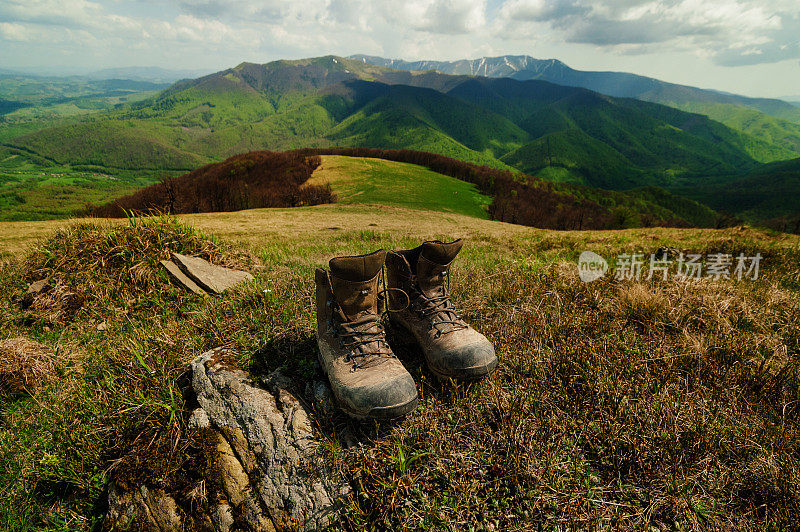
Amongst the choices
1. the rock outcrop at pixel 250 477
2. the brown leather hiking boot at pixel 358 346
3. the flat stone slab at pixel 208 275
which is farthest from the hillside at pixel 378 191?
the brown leather hiking boot at pixel 358 346

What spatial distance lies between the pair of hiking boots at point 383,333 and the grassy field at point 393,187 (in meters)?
57.8

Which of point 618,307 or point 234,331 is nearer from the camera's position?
point 234,331

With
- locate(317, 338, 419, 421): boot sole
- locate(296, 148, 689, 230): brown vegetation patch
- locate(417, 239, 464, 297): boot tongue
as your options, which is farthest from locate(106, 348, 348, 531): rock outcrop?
locate(296, 148, 689, 230): brown vegetation patch

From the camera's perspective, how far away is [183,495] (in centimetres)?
235

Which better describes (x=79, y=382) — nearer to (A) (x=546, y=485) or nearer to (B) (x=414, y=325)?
(B) (x=414, y=325)

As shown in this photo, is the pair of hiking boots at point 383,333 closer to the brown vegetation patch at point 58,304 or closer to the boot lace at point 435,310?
the boot lace at point 435,310

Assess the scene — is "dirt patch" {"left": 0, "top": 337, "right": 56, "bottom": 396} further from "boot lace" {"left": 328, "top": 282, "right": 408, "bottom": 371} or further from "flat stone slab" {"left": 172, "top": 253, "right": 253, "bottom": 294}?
"boot lace" {"left": 328, "top": 282, "right": 408, "bottom": 371}

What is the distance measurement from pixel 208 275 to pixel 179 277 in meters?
0.43

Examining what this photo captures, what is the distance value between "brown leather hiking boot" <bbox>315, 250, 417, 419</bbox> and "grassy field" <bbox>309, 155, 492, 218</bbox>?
191ft

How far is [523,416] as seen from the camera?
8.18 feet

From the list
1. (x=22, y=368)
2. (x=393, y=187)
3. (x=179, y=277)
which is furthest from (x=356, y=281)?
(x=393, y=187)

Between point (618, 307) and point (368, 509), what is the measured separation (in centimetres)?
342

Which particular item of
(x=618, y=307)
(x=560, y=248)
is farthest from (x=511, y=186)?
(x=618, y=307)

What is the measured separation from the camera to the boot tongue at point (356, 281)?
262 cm
